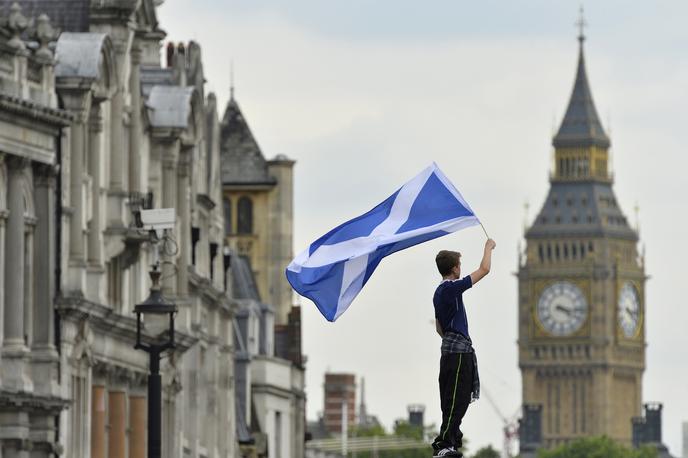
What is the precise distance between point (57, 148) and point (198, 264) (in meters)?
21.3

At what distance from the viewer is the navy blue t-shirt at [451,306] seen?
38.9 m

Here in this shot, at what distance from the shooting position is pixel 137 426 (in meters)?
81.4

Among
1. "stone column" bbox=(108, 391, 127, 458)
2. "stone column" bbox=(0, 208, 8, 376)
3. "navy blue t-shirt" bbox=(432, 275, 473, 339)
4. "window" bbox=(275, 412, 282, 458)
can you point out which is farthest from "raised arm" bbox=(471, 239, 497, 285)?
"window" bbox=(275, 412, 282, 458)

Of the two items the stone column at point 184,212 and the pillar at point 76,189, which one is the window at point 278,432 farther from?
A: the pillar at point 76,189

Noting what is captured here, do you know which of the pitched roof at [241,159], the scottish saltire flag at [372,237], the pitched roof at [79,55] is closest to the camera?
the scottish saltire flag at [372,237]

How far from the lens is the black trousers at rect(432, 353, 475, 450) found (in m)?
39.2

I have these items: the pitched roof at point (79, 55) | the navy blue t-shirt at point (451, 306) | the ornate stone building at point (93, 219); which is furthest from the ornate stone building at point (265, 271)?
the navy blue t-shirt at point (451, 306)

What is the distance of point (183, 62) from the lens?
87375 millimetres

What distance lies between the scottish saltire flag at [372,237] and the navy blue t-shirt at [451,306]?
1.19m

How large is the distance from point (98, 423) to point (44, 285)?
5.98m

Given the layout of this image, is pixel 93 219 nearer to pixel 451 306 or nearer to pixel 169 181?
pixel 169 181

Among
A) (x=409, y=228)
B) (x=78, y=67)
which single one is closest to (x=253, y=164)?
(x=78, y=67)

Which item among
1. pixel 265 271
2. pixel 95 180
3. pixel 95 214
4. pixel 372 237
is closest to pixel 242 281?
pixel 265 271

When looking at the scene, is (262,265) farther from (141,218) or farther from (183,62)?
(141,218)
